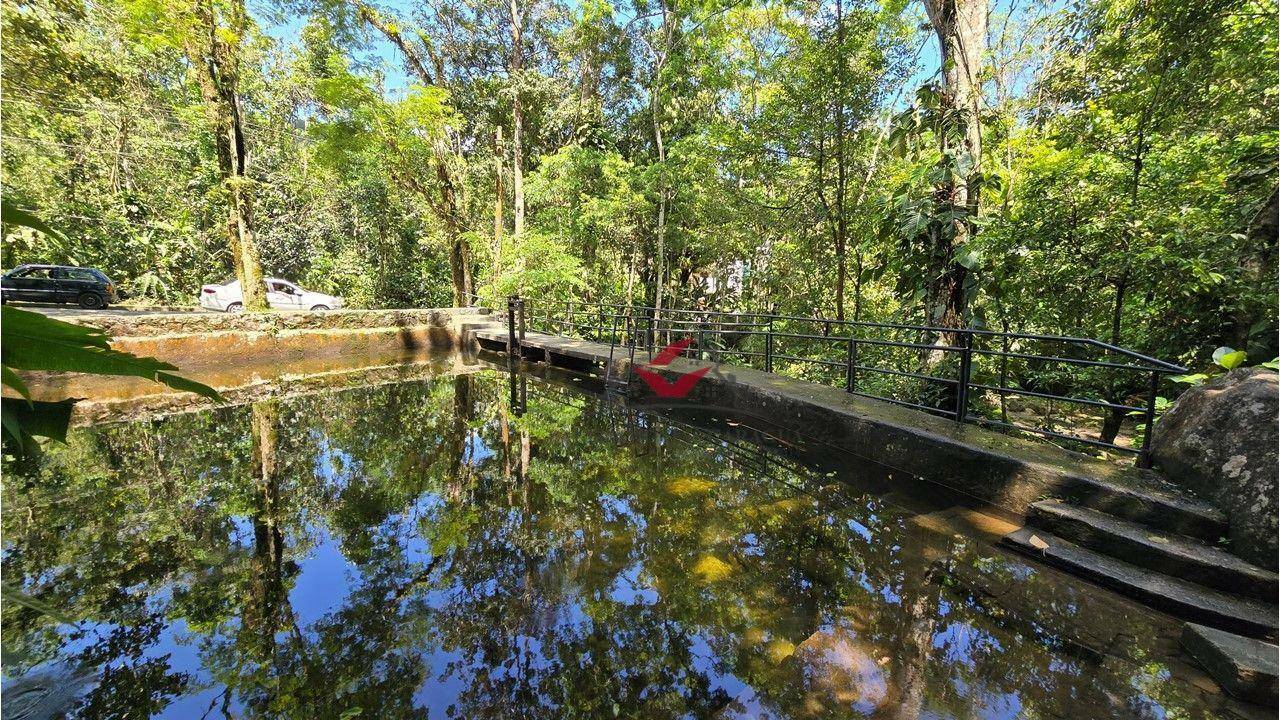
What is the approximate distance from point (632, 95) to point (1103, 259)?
40.7ft

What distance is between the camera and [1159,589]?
2535 mm

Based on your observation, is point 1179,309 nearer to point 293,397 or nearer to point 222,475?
point 222,475

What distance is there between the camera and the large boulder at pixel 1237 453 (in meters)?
2.49

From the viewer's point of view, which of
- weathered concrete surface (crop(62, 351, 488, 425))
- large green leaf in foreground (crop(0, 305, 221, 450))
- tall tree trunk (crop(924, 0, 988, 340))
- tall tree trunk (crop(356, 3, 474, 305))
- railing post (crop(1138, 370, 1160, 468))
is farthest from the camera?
tall tree trunk (crop(356, 3, 474, 305))

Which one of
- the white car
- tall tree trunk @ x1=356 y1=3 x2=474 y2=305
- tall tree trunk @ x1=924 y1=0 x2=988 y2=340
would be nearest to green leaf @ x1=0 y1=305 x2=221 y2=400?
tall tree trunk @ x1=924 y1=0 x2=988 y2=340

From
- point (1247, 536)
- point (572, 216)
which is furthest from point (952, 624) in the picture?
point (572, 216)

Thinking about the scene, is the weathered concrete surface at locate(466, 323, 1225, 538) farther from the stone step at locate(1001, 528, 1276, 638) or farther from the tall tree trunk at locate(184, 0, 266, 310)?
the tall tree trunk at locate(184, 0, 266, 310)

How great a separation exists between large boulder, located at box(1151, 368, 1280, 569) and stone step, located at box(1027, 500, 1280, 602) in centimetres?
11

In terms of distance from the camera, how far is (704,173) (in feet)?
38.2

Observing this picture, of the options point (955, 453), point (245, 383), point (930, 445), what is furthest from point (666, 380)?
point (245, 383)

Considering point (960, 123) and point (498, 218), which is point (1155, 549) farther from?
point (498, 218)

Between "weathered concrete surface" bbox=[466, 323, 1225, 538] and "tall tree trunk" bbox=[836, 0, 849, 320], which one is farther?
"tall tree trunk" bbox=[836, 0, 849, 320]

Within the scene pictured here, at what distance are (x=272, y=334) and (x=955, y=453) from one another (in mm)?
10494

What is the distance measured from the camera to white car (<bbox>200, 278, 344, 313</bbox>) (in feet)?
45.6
